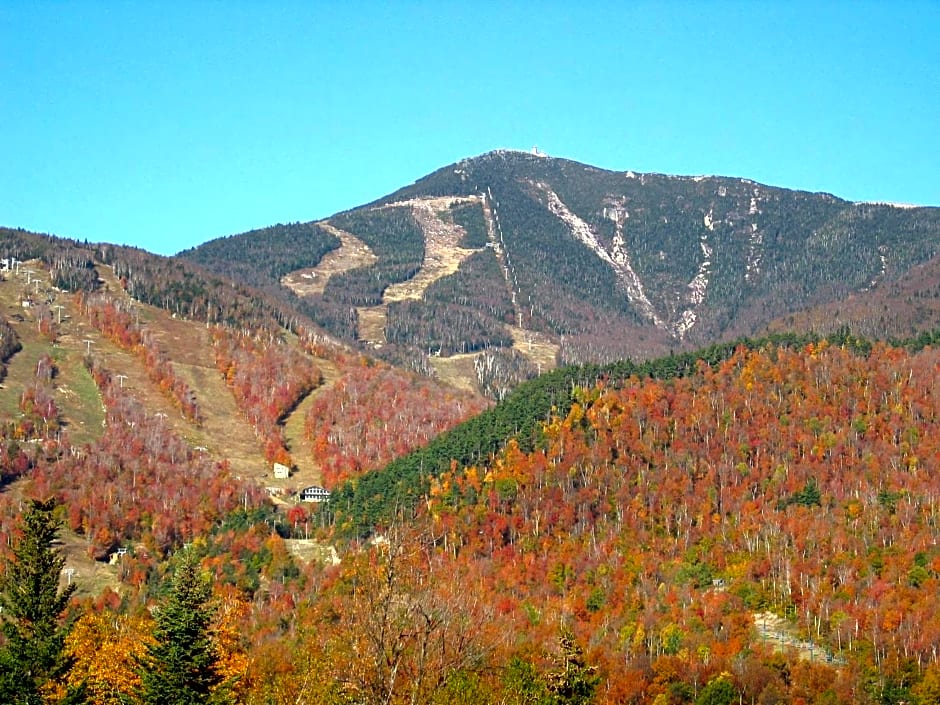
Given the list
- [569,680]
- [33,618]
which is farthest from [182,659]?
[569,680]

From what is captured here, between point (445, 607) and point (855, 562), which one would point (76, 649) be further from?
point (855, 562)

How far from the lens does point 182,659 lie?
72688 millimetres

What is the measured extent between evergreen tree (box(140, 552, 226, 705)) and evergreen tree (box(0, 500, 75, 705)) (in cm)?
592

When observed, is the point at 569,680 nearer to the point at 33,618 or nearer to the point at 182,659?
the point at 182,659

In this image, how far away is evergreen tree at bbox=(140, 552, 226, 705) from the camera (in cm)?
7181

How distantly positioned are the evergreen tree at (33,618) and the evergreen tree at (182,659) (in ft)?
19.4

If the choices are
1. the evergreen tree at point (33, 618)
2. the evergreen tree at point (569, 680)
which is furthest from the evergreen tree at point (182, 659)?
the evergreen tree at point (569, 680)

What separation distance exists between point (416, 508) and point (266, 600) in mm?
31887

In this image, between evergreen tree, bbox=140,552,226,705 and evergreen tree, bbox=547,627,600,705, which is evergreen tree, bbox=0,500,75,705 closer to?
evergreen tree, bbox=140,552,226,705

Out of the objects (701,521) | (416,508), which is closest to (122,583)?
(416,508)

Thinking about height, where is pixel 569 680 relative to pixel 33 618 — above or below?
below

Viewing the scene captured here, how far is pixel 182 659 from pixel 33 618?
455 inches

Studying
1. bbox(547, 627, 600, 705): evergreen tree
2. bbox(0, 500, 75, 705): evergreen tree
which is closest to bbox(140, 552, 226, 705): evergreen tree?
bbox(0, 500, 75, 705): evergreen tree

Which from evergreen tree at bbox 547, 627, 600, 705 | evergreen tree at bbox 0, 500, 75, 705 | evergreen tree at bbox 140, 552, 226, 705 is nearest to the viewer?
evergreen tree at bbox 140, 552, 226, 705
